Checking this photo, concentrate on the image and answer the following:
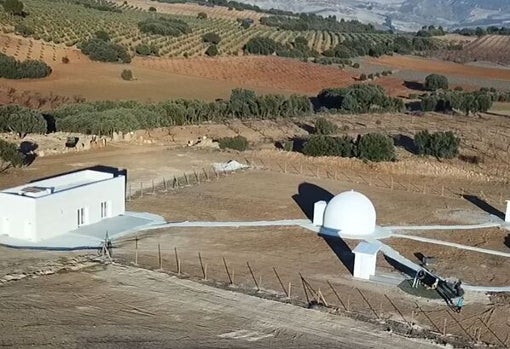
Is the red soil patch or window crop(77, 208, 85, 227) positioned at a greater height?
the red soil patch

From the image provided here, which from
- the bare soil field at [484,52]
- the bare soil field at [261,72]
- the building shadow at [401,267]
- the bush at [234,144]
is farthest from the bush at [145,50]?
the building shadow at [401,267]

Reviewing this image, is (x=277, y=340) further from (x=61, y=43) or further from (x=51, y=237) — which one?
(x=61, y=43)

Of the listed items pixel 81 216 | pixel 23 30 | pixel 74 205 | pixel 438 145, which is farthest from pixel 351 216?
pixel 23 30

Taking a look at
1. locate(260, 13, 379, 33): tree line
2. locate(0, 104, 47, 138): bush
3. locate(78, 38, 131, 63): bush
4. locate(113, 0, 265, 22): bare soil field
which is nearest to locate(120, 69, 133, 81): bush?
locate(78, 38, 131, 63): bush

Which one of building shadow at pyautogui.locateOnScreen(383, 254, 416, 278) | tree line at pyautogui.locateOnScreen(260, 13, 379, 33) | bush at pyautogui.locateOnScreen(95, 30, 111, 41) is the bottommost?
building shadow at pyautogui.locateOnScreen(383, 254, 416, 278)

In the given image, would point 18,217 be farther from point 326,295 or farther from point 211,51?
point 211,51

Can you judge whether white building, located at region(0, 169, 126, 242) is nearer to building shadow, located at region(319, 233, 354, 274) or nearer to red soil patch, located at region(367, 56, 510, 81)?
building shadow, located at region(319, 233, 354, 274)

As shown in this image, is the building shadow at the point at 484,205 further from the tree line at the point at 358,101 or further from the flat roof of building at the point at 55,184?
the tree line at the point at 358,101
